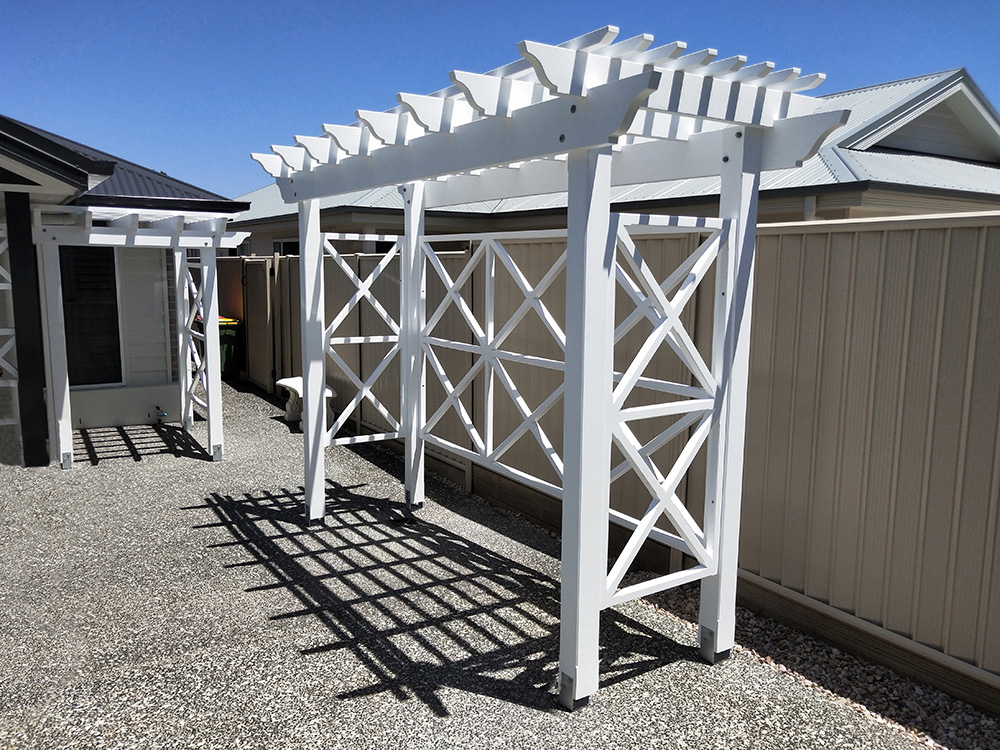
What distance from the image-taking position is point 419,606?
418 cm

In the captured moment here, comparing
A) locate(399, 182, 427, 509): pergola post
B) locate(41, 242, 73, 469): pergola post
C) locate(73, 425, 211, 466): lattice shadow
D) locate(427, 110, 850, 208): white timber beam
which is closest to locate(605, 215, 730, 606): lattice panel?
locate(427, 110, 850, 208): white timber beam

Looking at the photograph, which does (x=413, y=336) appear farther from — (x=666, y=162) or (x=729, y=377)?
(x=729, y=377)

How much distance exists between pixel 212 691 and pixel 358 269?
5065mm

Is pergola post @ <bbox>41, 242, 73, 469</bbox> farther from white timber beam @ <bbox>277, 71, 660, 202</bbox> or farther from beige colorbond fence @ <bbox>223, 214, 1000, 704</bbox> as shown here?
beige colorbond fence @ <bbox>223, 214, 1000, 704</bbox>

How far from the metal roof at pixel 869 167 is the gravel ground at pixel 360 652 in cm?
406

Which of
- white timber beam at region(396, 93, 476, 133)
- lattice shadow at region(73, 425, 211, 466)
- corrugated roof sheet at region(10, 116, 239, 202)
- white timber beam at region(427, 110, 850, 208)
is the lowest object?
lattice shadow at region(73, 425, 211, 466)

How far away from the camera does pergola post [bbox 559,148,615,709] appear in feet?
9.50

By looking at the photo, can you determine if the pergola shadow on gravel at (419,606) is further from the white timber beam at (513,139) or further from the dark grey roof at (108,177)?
the dark grey roof at (108,177)

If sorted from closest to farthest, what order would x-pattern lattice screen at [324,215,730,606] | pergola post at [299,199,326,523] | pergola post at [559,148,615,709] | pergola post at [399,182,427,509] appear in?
pergola post at [559,148,615,709] < x-pattern lattice screen at [324,215,730,606] < pergola post at [299,199,326,523] < pergola post at [399,182,427,509]

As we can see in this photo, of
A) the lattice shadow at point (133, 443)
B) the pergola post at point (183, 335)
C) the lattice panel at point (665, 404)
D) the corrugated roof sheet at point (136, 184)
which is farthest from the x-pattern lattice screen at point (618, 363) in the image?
the lattice shadow at point (133, 443)

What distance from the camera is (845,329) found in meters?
3.44

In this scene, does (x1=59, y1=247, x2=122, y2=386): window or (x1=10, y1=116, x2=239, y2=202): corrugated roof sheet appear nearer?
(x1=10, y1=116, x2=239, y2=202): corrugated roof sheet

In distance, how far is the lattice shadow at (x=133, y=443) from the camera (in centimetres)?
744

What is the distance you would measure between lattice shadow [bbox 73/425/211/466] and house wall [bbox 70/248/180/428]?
6.8 inches
